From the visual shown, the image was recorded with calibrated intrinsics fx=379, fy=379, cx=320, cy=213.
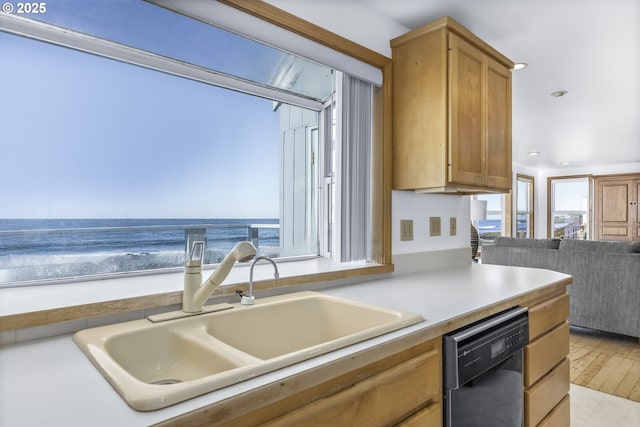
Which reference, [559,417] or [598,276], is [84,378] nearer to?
[559,417]

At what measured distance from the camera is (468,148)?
193 centimetres

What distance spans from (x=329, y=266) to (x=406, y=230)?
Result: 533 millimetres

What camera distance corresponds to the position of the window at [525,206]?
8.37 meters

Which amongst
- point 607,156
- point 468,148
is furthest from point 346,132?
point 607,156

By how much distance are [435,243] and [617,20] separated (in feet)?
5.15

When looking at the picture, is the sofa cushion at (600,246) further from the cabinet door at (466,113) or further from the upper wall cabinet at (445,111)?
the cabinet door at (466,113)

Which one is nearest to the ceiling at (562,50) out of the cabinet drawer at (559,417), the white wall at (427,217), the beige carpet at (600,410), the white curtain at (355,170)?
the white curtain at (355,170)

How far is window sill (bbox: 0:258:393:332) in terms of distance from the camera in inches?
39.0

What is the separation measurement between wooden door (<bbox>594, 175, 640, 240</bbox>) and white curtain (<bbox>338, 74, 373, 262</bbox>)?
8228 mm

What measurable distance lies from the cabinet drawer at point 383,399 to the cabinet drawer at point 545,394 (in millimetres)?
689

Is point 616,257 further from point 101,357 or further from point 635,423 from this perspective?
point 101,357

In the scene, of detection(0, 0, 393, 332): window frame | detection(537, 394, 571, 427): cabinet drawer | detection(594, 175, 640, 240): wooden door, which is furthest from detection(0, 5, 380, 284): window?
detection(594, 175, 640, 240): wooden door

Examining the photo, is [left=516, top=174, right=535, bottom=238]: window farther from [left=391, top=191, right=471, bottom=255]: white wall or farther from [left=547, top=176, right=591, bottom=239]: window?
[left=391, top=191, right=471, bottom=255]: white wall

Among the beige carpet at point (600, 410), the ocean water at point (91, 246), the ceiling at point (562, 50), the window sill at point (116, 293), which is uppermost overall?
the ceiling at point (562, 50)
